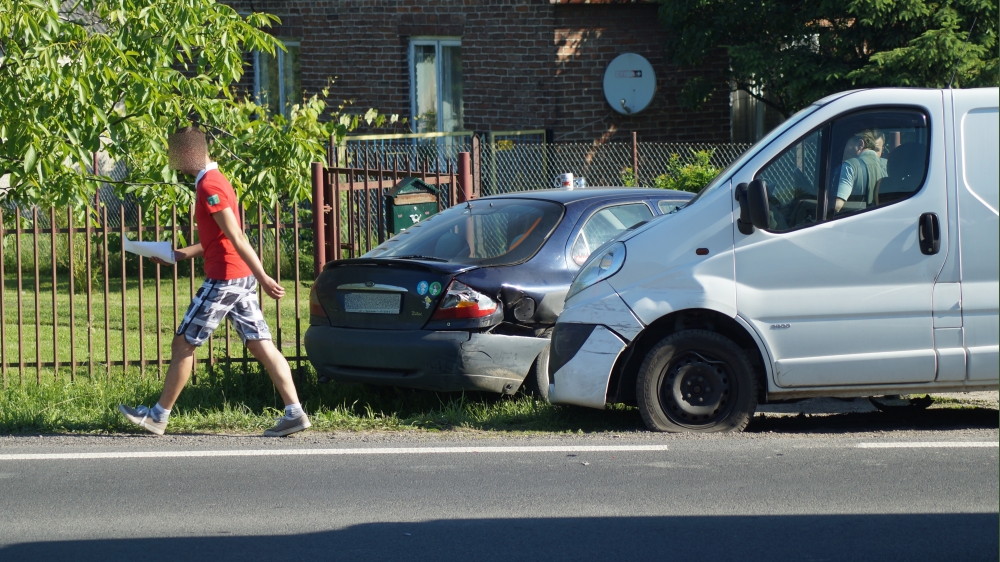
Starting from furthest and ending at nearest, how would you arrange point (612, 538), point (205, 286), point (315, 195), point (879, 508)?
point (315, 195)
point (205, 286)
point (879, 508)
point (612, 538)

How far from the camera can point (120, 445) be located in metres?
6.57

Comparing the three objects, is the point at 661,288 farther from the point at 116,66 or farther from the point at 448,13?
the point at 448,13

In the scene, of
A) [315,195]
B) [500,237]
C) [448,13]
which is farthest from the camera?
[448,13]

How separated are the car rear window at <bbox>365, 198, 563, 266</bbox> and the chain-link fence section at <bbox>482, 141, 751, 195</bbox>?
8020mm

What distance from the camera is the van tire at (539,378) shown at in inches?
278

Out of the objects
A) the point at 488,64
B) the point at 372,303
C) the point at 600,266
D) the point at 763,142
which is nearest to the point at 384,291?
the point at 372,303

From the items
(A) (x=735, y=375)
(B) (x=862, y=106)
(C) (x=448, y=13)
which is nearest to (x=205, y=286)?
(A) (x=735, y=375)

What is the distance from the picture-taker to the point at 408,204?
891 cm

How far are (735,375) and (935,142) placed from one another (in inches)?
63.5

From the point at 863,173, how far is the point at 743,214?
67 centimetres

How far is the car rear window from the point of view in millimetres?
7141

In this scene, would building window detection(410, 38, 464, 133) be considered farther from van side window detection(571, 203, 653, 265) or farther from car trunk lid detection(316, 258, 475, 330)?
car trunk lid detection(316, 258, 475, 330)

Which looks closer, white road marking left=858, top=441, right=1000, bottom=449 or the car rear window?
white road marking left=858, top=441, right=1000, bottom=449

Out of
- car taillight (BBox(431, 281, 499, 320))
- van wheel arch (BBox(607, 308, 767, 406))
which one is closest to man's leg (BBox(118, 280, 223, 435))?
car taillight (BBox(431, 281, 499, 320))
